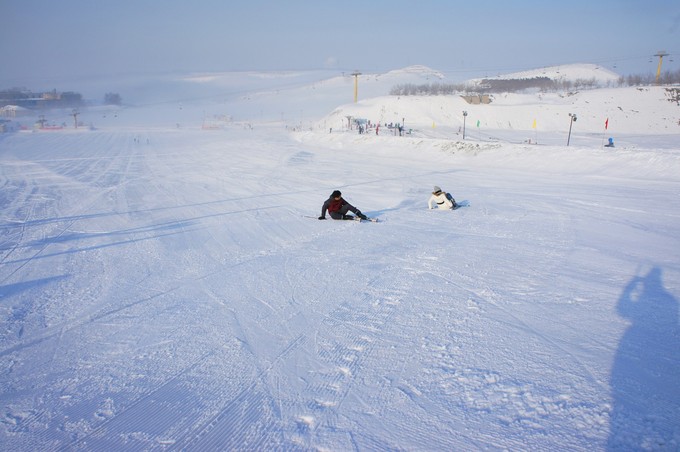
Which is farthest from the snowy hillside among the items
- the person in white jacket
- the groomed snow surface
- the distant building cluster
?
the distant building cluster

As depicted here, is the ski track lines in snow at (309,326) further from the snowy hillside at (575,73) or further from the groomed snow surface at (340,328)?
the snowy hillside at (575,73)

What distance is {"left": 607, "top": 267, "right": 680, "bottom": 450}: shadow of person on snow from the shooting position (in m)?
3.31

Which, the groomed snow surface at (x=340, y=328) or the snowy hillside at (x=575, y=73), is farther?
the snowy hillside at (x=575, y=73)

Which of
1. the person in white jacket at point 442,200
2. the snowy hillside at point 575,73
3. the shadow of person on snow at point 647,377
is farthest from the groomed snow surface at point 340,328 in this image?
the snowy hillside at point 575,73

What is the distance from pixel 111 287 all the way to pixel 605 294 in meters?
7.75

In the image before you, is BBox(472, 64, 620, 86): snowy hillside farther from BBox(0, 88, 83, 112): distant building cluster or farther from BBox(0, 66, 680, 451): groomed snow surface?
BBox(0, 88, 83, 112): distant building cluster

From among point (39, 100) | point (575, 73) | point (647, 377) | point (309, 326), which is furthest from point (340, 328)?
point (575, 73)

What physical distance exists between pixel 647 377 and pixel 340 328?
326 cm

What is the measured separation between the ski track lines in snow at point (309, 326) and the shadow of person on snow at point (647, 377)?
5.6 inches

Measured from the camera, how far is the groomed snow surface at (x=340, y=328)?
11.6 ft

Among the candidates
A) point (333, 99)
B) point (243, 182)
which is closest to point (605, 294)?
point (243, 182)

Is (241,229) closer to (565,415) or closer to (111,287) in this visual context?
(111,287)

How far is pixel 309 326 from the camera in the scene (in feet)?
17.5

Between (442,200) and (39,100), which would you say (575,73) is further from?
(39,100)
